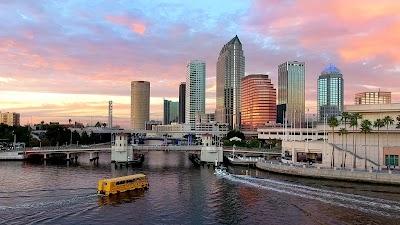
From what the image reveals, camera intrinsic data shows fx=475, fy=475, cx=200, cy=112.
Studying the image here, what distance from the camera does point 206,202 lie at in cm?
6556

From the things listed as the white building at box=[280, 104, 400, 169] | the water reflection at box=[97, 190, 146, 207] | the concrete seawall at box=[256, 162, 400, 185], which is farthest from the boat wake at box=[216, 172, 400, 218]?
the white building at box=[280, 104, 400, 169]

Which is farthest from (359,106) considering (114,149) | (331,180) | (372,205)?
(114,149)

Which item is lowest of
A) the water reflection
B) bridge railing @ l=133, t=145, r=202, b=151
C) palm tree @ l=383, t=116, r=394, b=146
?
the water reflection

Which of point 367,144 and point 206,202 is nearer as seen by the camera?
point 206,202

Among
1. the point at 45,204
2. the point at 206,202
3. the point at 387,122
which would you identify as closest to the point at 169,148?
the point at 387,122

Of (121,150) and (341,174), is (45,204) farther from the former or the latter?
(121,150)

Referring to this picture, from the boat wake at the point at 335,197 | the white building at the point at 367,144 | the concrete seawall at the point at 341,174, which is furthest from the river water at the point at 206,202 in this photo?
the white building at the point at 367,144

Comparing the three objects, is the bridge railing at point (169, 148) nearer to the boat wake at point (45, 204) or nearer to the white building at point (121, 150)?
the white building at point (121, 150)

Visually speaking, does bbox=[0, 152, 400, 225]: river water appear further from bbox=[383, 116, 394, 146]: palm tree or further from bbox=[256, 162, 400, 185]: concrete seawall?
bbox=[383, 116, 394, 146]: palm tree

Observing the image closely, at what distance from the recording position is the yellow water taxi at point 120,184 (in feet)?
226

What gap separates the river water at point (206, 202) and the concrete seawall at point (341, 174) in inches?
139

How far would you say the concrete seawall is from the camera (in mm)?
82700

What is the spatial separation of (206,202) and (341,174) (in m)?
34.6

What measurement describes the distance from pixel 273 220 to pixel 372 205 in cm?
1513
